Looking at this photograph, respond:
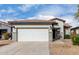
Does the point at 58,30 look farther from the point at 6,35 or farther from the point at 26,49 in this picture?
the point at 6,35

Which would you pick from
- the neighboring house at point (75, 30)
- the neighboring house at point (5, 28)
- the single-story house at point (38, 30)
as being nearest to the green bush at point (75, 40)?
the neighboring house at point (75, 30)

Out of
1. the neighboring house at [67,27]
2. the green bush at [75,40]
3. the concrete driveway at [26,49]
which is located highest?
the neighboring house at [67,27]

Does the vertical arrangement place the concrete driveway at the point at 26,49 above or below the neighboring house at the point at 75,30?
below

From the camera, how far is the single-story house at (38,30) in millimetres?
10969

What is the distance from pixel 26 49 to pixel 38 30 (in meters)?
0.70

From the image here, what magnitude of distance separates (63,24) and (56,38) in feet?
1.55

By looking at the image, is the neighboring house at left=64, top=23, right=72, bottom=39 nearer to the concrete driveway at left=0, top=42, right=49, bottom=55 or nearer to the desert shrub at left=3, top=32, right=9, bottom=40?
the concrete driveway at left=0, top=42, right=49, bottom=55

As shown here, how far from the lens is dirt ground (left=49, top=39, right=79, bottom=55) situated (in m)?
10.9

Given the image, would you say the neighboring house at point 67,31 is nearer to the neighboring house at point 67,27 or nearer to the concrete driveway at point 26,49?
the neighboring house at point 67,27

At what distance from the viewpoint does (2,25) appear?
11055 millimetres

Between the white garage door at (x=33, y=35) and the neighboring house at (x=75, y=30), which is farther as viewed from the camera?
the white garage door at (x=33, y=35)

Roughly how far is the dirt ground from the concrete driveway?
0.69 ft
